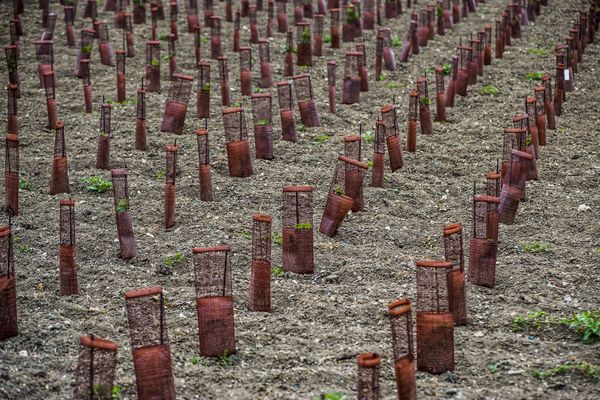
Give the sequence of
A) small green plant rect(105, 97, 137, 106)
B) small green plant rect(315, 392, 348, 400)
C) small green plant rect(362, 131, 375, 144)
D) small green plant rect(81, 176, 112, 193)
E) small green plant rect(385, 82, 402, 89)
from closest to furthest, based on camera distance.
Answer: small green plant rect(315, 392, 348, 400)
small green plant rect(81, 176, 112, 193)
small green plant rect(362, 131, 375, 144)
small green plant rect(105, 97, 137, 106)
small green plant rect(385, 82, 402, 89)

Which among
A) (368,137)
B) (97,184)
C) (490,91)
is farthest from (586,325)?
(490,91)

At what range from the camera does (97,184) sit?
781 centimetres

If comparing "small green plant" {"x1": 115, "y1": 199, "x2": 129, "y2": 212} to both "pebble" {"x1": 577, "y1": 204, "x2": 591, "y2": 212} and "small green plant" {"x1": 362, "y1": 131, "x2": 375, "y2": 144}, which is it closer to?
"small green plant" {"x1": 362, "y1": 131, "x2": 375, "y2": 144}

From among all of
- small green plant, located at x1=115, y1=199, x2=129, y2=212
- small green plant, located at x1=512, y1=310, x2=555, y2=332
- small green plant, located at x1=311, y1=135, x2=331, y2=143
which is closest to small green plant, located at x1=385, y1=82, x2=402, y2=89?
small green plant, located at x1=311, y1=135, x2=331, y2=143

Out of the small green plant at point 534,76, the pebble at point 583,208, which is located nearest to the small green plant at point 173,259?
the pebble at point 583,208

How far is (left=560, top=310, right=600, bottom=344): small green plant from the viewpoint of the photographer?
17.9 ft

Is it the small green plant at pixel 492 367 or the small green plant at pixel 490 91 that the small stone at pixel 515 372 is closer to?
the small green plant at pixel 492 367

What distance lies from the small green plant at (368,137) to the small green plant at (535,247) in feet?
7.75

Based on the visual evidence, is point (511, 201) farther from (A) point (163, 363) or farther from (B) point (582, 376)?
(A) point (163, 363)

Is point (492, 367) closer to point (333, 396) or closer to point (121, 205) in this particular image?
point (333, 396)

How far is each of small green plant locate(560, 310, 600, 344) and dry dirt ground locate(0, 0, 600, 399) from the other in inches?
2.7

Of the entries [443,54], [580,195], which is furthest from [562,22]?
[580,195]

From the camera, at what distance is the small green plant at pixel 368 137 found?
8945mm

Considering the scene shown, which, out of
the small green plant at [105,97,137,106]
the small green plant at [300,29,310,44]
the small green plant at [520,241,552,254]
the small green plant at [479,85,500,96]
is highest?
A: the small green plant at [300,29,310,44]
